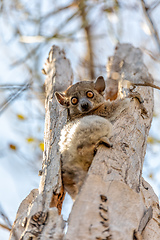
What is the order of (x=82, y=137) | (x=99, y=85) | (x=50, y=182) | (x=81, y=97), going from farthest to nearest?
(x=99, y=85), (x=81, y=97), (x=82, y=137), (x=50, y=182)

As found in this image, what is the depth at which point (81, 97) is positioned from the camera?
3.88 m

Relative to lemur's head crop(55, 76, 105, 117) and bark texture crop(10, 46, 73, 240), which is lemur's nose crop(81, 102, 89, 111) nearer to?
lemur's head crop(55, 76, 105, 117)

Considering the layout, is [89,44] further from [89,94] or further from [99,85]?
[89,94]

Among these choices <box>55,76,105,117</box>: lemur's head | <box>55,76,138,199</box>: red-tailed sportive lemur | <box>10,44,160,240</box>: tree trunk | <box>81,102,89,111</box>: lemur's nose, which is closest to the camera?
<box>10,44,160,240</box>: tree trunk

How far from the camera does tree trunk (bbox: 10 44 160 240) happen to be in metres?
2.32

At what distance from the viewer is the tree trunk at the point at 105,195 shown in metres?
2.32

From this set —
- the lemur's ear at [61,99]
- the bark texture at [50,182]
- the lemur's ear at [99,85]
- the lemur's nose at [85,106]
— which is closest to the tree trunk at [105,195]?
the bark texture at [50,182]

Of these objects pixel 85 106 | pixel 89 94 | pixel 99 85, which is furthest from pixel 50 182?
pixel 99 85

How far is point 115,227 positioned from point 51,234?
470 millimetres

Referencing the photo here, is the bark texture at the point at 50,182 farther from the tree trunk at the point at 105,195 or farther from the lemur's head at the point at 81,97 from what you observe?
the lemur's head at the point at 81,97

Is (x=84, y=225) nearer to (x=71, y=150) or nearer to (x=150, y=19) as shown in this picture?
(x=71, y=150)

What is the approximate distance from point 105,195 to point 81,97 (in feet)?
5.34

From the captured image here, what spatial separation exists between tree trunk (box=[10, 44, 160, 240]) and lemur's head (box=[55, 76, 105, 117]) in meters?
0.15

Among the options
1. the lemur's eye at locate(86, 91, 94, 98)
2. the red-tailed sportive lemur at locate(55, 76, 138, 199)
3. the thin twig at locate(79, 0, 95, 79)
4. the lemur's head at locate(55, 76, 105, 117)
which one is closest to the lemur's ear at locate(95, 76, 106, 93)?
the lemur's head at locate(55, 76, 105, 117)
